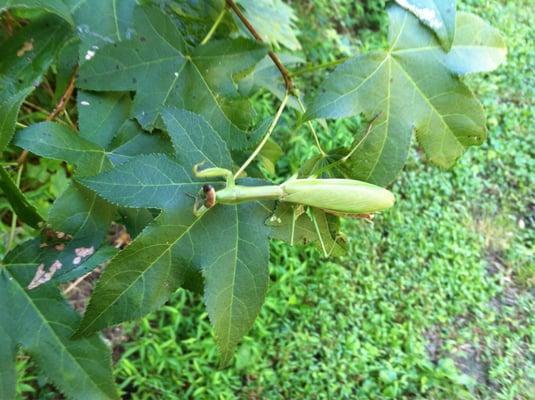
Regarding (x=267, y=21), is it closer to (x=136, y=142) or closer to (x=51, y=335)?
(x=136, y=142)

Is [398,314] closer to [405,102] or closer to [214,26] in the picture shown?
[405,102]

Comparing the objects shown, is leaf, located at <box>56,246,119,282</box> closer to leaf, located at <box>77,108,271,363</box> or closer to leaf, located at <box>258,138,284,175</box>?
leaf, located at <box>77,108,271,363</box>

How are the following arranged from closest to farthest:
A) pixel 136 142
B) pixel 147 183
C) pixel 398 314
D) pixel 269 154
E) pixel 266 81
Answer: pixel 147 183, pixel 136 142, pixel 266 81, pixel 269 154, pixel 398 314

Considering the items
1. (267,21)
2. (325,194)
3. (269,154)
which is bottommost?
(269,154)

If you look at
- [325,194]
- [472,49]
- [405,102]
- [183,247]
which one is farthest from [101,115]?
[472,49]

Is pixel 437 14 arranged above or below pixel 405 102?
above

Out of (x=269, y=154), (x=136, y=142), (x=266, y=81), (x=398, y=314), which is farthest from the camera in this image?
(x=398, y=314)

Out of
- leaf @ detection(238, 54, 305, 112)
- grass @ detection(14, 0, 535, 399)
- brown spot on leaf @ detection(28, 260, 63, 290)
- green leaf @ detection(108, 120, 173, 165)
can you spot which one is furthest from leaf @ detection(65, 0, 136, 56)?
grass @ detection(14, 0, 535, 399)

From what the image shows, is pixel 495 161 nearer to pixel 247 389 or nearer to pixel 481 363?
pixel 481 363

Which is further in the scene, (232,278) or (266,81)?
(266,81)
